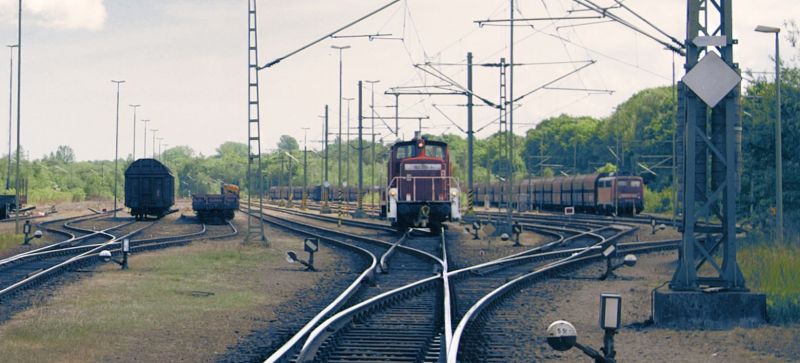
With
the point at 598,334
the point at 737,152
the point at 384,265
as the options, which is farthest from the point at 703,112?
the point at 384,265

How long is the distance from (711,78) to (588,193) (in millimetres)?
56540

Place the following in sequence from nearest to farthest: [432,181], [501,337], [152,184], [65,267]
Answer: [501,337]
[65,267]
[432,181]
[152,184]

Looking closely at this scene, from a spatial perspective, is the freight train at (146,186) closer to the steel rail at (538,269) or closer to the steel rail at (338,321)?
the steel rail at (538,269)

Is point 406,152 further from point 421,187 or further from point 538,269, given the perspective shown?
point 538,269

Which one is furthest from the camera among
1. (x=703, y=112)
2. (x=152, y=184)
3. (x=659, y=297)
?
(x=152, y=184)

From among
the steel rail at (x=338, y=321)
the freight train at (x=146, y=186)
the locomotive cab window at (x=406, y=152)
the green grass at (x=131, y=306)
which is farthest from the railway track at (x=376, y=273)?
the freight train at (x=146, y=186)

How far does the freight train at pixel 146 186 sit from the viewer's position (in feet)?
182

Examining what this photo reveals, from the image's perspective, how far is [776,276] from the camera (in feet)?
Answer: 57.1

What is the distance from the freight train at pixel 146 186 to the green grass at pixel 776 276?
39.3m

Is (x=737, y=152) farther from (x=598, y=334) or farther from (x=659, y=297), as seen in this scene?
(x=598, y=334)

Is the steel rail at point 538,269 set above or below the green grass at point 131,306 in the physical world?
above

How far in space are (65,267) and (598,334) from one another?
13.6 meters

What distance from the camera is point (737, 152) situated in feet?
47.2

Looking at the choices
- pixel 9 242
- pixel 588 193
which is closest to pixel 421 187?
pixel 9 242
